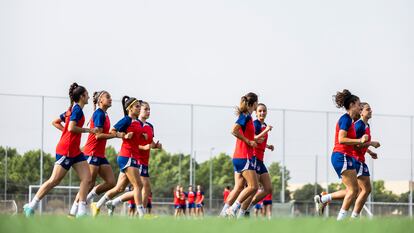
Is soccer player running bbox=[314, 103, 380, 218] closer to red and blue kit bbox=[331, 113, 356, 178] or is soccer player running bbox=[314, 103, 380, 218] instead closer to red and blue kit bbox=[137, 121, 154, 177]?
red and blue kit bbox=[331, 113, 356, 178]

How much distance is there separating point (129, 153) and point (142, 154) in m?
0.69

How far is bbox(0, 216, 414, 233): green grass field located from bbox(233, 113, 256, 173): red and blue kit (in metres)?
5.63

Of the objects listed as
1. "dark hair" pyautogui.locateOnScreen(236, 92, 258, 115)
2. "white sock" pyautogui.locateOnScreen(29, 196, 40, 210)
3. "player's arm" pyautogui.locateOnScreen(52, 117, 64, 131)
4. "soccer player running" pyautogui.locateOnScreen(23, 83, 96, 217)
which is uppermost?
"dark hair" pyautogui.locateOnScreen(236, 92, 258, 115)

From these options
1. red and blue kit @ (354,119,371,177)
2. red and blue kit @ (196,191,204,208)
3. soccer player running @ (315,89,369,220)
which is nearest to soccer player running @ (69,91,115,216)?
soccer player running @ (315,89,369,220)

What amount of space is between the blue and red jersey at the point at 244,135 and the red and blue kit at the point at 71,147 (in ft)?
7.75

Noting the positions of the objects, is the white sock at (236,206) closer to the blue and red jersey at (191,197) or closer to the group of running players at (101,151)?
the group of running players at (101,151)

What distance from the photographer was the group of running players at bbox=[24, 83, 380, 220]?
1088 cm

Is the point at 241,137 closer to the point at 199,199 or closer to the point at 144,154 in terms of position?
the point at 144,154

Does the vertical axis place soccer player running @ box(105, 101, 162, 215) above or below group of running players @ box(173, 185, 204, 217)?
above

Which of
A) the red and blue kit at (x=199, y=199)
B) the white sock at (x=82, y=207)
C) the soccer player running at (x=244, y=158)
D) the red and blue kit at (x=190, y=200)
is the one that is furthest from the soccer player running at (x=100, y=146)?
the red and blue kit at (x=199, y=199)

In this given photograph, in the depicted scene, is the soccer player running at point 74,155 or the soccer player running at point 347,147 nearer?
the soccer player running at point 74,155

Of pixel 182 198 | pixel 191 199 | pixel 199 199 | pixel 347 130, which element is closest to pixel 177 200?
pixel 182 198

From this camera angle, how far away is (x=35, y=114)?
27.2 m

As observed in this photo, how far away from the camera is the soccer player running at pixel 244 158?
474 inches
